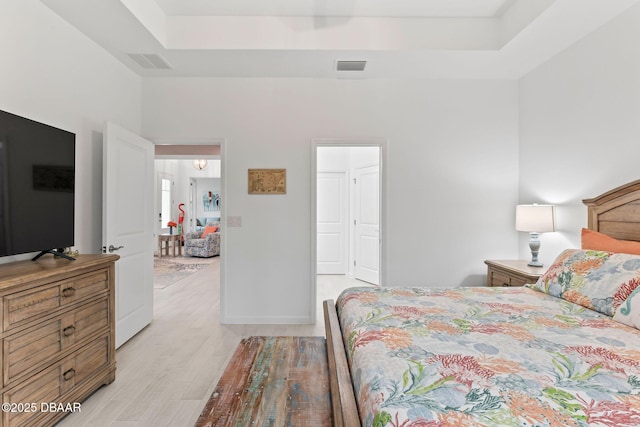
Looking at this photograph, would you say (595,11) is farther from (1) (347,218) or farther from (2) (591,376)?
(1) (347,218)

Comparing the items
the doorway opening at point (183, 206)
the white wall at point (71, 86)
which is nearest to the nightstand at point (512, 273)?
the white wall at point (71, 86)

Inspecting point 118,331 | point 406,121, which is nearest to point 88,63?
point 118,331

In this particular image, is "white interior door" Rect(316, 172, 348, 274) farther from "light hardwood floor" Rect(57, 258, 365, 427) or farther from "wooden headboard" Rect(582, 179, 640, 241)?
"wooden headboard" Rect(582, 179, 640, 241)

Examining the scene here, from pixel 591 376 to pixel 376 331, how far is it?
0.76m

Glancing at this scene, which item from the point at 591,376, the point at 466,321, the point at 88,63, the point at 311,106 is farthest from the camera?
the point at 311,106

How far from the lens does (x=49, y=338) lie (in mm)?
1917

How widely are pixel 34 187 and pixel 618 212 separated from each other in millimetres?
3881

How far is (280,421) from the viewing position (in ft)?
4.83

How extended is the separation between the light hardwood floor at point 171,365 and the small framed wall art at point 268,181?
1467 mm

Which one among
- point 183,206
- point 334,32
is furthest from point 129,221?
point 183,206

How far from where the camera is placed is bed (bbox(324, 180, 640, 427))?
98 centimetres

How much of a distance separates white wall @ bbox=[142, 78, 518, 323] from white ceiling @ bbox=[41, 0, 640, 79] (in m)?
0.39

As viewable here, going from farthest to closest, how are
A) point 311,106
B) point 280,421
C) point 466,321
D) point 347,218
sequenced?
point 347,218 → point 311,106 → point 466,321 → point 280,421

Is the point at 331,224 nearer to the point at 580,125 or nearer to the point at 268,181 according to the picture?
the point at 268,181
